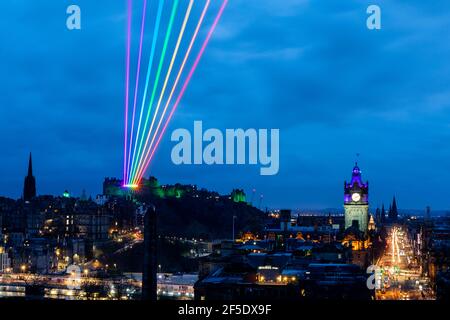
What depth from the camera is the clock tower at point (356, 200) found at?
9824cm

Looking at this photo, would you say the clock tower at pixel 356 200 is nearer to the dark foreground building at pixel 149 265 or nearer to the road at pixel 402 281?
the road at pixel 402 281

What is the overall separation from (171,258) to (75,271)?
2217 centimetres

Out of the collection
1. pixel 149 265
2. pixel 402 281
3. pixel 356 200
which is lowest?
pixel 402 281

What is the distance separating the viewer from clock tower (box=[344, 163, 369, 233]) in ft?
322

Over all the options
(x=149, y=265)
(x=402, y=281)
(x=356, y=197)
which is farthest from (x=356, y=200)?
(x=149, y=265)

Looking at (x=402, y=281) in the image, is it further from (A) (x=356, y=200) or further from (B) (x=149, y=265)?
(B) (x=149, y=265)

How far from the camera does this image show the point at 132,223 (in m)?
Result: 110

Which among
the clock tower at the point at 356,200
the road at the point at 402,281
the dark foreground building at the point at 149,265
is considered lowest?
the road at the point at 402,281

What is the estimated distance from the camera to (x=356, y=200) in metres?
98.7

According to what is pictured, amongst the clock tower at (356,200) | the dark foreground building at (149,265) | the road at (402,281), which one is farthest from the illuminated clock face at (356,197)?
the dark foreground building at (149,265)

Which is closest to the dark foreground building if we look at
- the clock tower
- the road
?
the road
